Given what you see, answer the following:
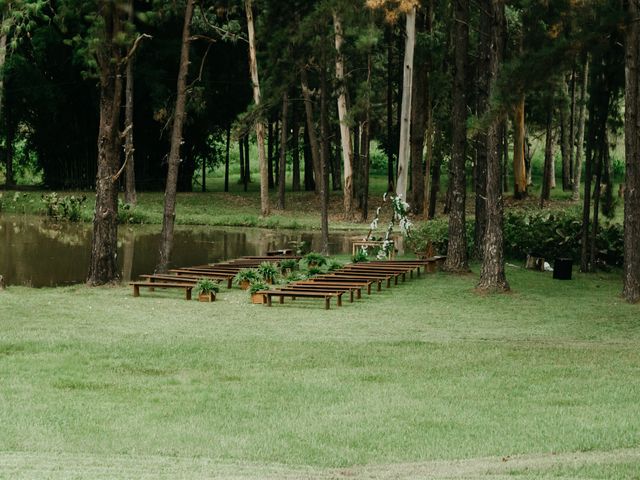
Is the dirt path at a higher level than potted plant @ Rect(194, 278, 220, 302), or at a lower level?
lower

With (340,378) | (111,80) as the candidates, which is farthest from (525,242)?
(340,378)

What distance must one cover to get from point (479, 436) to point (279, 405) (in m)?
2.31

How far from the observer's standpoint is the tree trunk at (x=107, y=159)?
2197 centimetres

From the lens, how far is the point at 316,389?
12.0m

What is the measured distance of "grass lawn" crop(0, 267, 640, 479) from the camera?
8.95 meters

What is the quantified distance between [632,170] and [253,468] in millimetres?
13278

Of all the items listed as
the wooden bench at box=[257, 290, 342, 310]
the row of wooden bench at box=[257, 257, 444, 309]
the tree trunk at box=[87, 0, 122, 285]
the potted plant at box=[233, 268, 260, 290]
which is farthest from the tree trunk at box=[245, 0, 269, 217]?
the wooden bench at box=[257, 290, 342, 310]

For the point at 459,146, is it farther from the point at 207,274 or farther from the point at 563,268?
the point at 207,274

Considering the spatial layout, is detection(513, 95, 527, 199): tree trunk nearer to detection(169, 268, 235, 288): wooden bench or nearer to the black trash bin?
the black trash bin

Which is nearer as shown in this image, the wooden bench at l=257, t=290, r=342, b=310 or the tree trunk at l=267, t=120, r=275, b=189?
the wooden bench at l=257, t=290, r=342, b=310

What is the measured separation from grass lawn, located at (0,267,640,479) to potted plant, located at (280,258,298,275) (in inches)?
171

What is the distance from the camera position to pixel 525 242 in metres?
27.9

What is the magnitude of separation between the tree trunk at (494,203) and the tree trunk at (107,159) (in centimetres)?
737

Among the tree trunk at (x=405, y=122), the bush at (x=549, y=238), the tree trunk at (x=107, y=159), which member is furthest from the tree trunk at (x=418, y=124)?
the tree trunk at (x=107, y=159)
